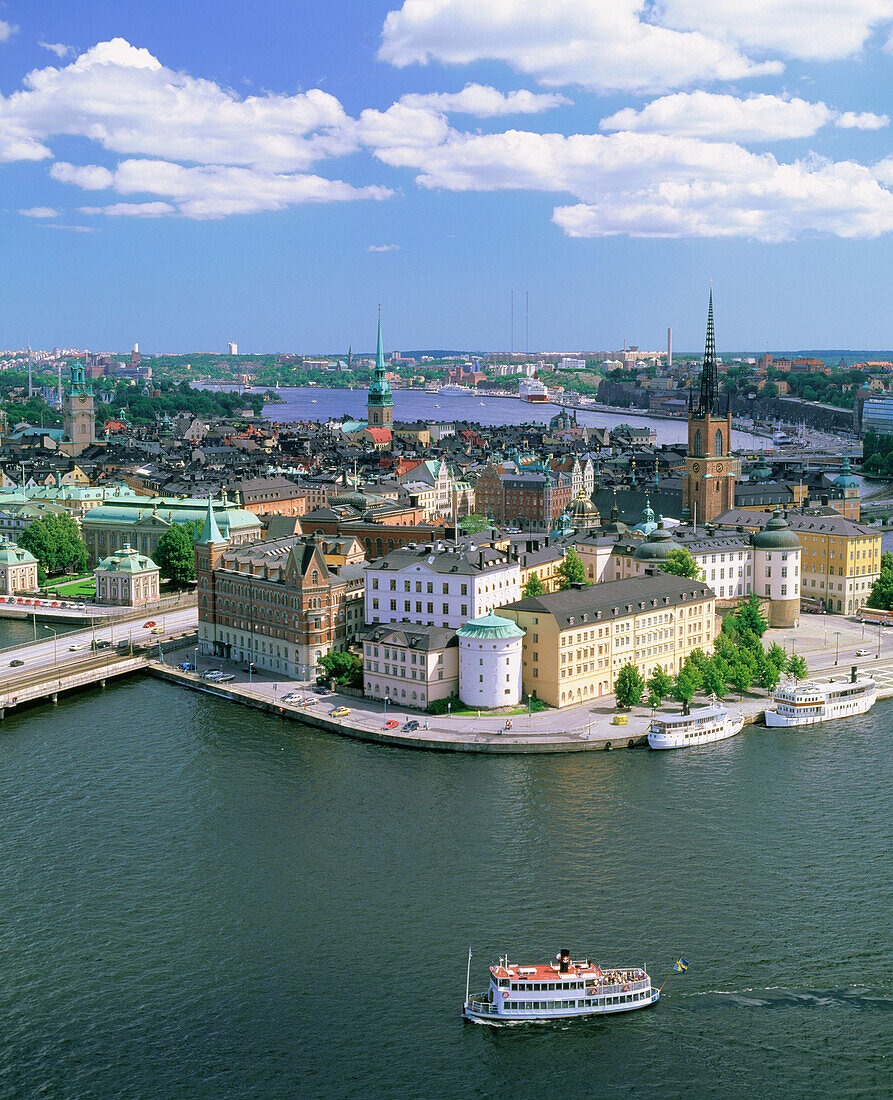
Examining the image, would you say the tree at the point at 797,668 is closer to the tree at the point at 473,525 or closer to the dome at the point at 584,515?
the dome at the point at 584,515

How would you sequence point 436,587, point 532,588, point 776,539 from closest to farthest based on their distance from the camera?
point 436,587 < point 532,588 < point 776,539

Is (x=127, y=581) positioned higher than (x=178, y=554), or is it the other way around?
(x=178, y=554)

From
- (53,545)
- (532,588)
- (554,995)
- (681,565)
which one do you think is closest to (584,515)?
(681,565)

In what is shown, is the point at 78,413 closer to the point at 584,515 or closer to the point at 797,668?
the point at 584,515

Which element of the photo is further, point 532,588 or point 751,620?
point 532,588

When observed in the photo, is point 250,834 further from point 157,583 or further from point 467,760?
point 157,583

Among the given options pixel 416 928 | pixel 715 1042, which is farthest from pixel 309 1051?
pixel 715 1042
